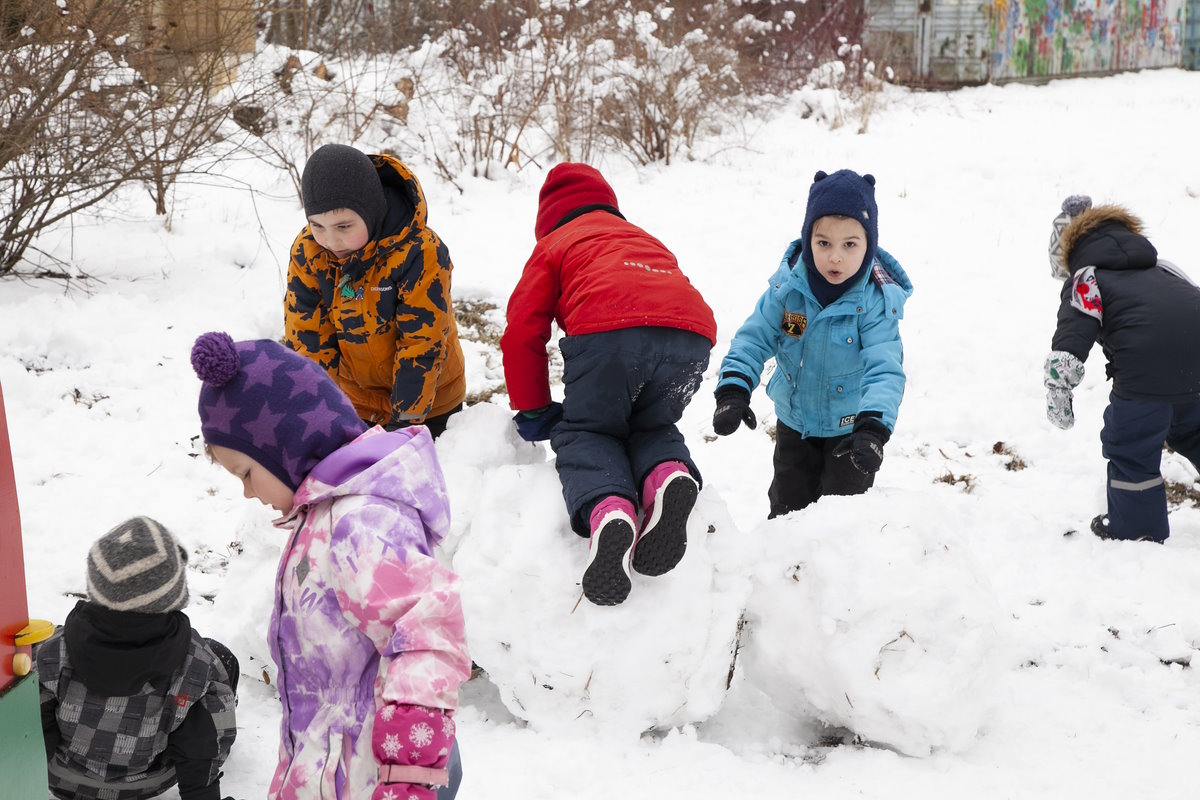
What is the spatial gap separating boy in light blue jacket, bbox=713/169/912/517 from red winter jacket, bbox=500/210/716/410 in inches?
17.3

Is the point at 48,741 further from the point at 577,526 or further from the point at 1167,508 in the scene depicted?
the point at 1167,508

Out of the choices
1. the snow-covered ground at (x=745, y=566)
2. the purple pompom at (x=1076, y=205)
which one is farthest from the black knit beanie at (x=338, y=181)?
the purple pompom at (x=1076, y=205)

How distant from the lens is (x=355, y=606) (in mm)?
1708

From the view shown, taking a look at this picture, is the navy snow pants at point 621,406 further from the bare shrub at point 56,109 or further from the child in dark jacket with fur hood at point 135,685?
the bare shrub at point 56,109

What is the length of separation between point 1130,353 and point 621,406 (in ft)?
7.48

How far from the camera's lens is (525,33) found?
31.7 feet

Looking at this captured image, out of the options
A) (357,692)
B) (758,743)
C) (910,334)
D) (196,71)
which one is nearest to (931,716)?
(758,743)

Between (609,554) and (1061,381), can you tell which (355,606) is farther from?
(1061,381)

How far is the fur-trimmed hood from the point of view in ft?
13.1

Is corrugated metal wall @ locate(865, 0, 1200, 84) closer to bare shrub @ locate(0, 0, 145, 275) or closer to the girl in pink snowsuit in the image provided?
bare shrub @ locate(0, 0, 145, 275)

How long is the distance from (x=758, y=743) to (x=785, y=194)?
6732 mm

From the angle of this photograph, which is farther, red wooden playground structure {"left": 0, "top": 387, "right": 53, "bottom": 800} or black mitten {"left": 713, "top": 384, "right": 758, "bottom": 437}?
black mitten {"left": 713, "top": 384, "right": 758, "bottom": 437}

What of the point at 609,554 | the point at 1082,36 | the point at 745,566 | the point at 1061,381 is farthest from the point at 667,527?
the point at 1082,36

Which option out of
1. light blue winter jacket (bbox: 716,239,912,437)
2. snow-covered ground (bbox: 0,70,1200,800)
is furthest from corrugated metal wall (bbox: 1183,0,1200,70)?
light blue winter jacket (bbox: 716,239,912,437)
